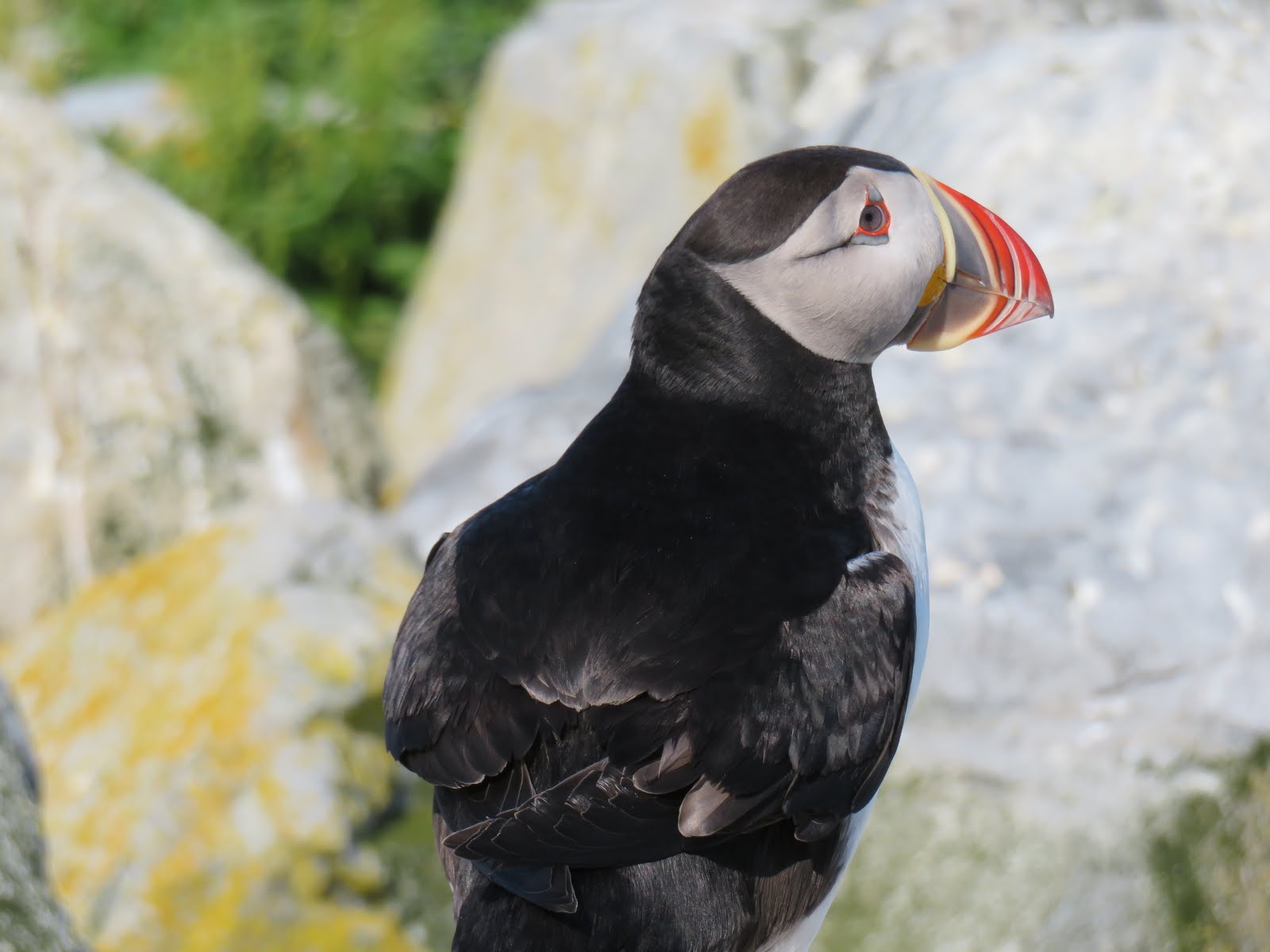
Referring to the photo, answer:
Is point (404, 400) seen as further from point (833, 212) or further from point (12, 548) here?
point (833, 212)

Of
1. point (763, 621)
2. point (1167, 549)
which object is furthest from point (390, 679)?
point (1167, 549)

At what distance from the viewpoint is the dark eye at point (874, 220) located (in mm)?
2654

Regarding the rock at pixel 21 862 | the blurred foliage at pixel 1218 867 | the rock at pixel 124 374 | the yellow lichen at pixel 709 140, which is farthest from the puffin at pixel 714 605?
the yellow lichen at pixel 709 140

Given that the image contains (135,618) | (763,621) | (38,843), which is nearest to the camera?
(763,621)

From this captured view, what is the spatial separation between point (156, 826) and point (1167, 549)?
97.1 inches

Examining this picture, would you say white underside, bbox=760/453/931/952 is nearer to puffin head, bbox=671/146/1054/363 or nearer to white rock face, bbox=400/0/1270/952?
puffin head, bbox=671/146/1054/363

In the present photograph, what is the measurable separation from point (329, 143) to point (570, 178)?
55.9 inches

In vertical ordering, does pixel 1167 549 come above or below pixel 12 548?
above

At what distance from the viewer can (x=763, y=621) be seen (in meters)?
2.46

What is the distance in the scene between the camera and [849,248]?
2654 millimetres

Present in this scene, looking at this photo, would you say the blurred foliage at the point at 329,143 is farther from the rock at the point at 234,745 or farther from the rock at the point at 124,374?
the rock at the point at 234,745

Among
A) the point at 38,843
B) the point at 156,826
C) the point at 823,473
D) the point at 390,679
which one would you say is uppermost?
the point at 823,473

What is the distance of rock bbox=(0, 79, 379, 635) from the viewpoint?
203 inches

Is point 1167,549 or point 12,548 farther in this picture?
point 12,548
